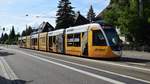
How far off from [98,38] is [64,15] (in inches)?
2760

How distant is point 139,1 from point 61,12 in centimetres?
4721

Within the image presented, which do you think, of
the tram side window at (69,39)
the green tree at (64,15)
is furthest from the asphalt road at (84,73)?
the green tree at (64,15)

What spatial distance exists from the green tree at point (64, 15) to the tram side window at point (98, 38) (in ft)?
217

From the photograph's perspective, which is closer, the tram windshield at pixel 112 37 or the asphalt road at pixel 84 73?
the asphalt road at pixel 84 73

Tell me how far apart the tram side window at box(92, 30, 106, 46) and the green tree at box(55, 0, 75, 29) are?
66178 millimetres

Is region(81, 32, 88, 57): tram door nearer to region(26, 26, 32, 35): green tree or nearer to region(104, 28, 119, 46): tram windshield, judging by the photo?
region(104, 28, 119, 46): tram windshield

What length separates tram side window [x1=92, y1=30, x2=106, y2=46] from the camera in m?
29.3

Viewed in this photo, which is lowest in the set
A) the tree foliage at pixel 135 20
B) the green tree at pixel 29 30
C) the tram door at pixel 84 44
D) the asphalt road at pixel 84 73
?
the asphalt road at pixel 84 73

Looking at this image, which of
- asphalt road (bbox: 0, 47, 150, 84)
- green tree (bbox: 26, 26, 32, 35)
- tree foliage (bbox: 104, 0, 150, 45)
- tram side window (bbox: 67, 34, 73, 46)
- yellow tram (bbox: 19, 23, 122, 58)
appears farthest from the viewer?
green tree (bbox: 26, 26, 32, 35)

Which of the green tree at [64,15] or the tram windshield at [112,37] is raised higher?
the green tree at [64,15]

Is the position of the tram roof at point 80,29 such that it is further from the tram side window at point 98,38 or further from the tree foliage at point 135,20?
the tree foliage at point 135,20

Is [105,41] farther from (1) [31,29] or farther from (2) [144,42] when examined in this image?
(1) [31,29]

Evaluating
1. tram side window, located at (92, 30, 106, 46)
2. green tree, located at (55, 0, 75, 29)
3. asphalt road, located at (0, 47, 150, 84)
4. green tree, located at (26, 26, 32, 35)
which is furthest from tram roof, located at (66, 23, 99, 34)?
green tree, located at (26, 26, 32, 35)

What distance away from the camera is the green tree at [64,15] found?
320 ft
